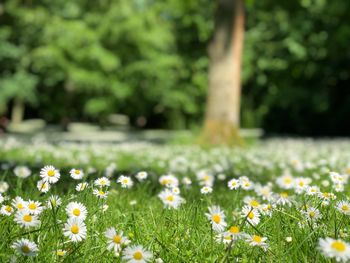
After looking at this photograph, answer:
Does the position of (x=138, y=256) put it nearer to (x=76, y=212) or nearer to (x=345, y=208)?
Answer: (x=76, y=212)

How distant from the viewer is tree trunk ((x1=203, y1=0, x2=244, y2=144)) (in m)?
9.98

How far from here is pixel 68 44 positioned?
20.6 metres

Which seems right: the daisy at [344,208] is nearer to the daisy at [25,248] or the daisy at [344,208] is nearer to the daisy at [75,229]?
the daisy at [75,229]

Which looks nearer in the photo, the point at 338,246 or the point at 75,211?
the point at 338,246

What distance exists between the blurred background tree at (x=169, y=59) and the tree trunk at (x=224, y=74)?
6557mm

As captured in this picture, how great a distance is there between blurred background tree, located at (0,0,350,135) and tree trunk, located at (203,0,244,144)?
6.56m

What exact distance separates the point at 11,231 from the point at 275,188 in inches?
115

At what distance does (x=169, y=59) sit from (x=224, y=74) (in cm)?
1242

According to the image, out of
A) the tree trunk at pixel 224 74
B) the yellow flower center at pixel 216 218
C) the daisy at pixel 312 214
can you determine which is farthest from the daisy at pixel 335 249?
the tree trunk at pixel 224 74

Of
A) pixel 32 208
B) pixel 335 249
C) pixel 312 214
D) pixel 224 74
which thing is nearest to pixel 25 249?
pixel 32 208

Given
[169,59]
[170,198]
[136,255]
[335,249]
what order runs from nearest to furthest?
[335,249] < [136,255] < [170,198] < [169,59]

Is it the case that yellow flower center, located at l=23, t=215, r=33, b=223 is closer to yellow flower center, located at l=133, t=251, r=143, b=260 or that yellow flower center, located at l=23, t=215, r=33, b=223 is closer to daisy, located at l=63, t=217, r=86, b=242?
daisy, located at l=63, t=217, r=86, b=242

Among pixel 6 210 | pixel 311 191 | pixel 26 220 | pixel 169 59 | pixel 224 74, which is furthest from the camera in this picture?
pixel 169 59

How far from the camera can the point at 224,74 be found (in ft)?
33.2
